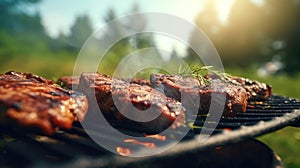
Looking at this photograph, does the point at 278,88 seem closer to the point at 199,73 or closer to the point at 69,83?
the point at 199,73

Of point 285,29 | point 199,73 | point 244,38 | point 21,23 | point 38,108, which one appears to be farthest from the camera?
point 21,23

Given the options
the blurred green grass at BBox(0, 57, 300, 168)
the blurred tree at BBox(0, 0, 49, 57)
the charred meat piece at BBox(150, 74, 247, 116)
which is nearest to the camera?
the charred meat piece at BBox(150, 74, 247, 116)

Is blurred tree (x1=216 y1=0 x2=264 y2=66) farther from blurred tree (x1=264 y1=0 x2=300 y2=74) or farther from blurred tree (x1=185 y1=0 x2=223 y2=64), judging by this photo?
blurred tree (x1=185 y1=0 x2=223 y2=64)

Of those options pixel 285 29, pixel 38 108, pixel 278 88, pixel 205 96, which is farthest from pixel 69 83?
pixel 285 29

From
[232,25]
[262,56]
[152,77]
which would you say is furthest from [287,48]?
[152,77]

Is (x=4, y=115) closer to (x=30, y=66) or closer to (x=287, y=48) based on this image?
(x=30, y=66)

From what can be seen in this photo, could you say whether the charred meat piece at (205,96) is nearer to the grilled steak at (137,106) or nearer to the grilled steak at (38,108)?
the grilled steak at (137,106)

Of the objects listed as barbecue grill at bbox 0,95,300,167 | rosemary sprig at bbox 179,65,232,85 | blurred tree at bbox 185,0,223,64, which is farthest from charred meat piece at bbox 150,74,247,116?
blurred tree at bbox 185,0,223,64

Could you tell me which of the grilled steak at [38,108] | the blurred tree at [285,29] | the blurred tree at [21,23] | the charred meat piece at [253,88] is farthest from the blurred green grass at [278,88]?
the blurred tree at [285,29]
